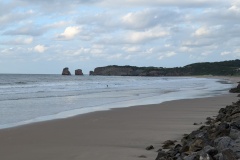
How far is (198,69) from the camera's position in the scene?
167750 millimetres

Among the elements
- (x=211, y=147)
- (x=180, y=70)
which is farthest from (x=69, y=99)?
(x=180, y=70)

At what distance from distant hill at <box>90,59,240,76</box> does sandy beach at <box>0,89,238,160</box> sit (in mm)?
132266

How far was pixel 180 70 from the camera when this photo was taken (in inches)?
6973

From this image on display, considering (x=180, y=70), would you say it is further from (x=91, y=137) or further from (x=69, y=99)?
(x=91, y=137)

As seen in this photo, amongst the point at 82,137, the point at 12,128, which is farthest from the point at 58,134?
the point at 12,128

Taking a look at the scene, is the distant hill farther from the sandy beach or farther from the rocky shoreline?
the rocky shoreline

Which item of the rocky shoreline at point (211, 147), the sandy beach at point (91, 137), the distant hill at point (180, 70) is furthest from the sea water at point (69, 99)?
the distant hill at point (180, 70)

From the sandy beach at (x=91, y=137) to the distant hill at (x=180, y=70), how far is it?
434 feet

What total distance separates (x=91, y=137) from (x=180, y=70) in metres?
170

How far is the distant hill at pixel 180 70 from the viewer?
156062 mm

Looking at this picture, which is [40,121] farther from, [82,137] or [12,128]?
[82,137]

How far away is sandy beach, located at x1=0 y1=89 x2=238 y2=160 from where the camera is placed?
7.50 meters

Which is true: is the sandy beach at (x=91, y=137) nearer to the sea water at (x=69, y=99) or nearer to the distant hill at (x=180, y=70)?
the sea water at (x=69, y=99)

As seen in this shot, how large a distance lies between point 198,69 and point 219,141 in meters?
166
